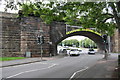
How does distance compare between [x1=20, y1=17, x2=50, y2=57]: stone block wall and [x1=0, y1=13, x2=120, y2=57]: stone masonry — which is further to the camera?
[x1=20, y1=17, x2=50, y2=57]: stone block wall

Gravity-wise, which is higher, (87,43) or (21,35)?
(21,35)

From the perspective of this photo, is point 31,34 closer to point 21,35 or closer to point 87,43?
point 21,35

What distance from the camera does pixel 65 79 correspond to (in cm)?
941

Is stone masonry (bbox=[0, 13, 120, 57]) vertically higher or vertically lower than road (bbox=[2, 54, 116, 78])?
higher

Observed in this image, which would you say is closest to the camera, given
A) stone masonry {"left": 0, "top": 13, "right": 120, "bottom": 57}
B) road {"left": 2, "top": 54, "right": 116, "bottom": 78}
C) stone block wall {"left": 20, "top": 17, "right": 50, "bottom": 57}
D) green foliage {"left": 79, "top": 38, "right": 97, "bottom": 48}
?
road {"left": 2, "top": 54, "right": 116, "bottom": 78}

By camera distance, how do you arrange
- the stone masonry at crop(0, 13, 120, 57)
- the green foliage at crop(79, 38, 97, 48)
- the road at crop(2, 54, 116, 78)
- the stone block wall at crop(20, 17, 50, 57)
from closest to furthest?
the road at crop(2, 54, 116, 78) → the stone masonry at crop(0, 13, 120, 57) → the stone block wall at crop(20, 17, 50, 57) → the green foliage at crop(79, 38, 97, 48)

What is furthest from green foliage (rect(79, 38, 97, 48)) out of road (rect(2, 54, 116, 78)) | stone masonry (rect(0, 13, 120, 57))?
road (rect(2, 54, 116, 78))

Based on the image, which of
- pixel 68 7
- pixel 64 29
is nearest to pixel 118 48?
pixel 64 29

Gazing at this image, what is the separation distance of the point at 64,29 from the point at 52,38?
3271 mm

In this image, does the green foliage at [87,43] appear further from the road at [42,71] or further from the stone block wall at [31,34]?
the road at [42,71]

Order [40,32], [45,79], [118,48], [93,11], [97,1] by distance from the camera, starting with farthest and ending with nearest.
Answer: [118,48]
[40,32]
[93,11]
[45,79]
[97,1]

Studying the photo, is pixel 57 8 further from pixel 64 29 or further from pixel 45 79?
pixel 64 29

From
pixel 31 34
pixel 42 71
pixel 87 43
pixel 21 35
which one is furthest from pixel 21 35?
pixel 87 43

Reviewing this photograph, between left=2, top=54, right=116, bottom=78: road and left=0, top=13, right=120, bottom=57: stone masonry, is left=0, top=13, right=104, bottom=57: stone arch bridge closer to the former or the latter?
left=0, top=13, right=120, bottom=57: stone masonry
